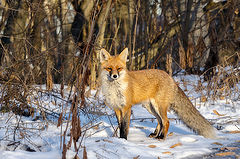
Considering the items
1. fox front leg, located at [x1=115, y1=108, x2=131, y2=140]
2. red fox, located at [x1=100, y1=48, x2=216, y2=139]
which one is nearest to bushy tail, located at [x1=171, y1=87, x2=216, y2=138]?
red fox, located at [x1=100, y1=48, x2=216, y2=139]

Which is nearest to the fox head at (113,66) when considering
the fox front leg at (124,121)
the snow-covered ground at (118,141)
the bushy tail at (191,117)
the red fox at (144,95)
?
the red fox at (144,95)

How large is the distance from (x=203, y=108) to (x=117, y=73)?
276 cm

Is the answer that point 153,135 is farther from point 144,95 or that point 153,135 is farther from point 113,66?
point 113,66

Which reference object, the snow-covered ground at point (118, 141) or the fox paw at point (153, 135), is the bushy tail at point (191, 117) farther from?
the fox paw at point (153, 135)

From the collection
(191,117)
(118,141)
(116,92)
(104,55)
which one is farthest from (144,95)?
(118,141)

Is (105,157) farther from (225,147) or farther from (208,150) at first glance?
(225,147)

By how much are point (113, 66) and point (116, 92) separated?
41 cm

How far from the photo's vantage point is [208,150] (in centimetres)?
332

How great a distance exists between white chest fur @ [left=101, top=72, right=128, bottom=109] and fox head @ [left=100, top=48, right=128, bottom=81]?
80mm

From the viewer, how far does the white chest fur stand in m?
4.24

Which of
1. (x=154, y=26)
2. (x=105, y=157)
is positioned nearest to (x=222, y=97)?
(x=154, y=26)

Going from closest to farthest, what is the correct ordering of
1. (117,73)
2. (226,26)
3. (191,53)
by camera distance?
1. (117,73)
2. (226,26)
3. (191,53)

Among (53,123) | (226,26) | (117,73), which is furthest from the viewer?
(226,26)

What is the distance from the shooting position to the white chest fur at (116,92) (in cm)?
424
